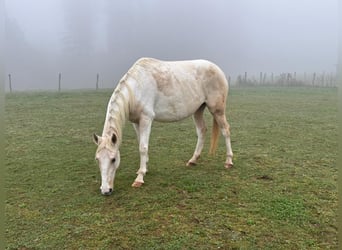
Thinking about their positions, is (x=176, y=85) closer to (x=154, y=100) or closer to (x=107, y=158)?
(x=154, y=100)

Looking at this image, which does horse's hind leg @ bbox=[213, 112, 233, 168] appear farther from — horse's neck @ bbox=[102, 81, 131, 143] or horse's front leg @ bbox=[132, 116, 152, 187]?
horse's neck @ bbox=[102, 81, 131, 143]

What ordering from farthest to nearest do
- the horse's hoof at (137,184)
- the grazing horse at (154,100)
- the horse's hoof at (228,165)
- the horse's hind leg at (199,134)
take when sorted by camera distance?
the horse's hind leg at (199,134)
the horse's hoof at (228,165)
the horse's hoof at (137,184)
the grazing horse at (154,100)

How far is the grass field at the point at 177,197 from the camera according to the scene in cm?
294

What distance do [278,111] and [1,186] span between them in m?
11.6

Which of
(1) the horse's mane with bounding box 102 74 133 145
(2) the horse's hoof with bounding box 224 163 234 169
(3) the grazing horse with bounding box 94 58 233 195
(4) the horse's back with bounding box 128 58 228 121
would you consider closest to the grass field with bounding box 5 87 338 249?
(2) the horse's hoof with bounding box 224 163 234 169

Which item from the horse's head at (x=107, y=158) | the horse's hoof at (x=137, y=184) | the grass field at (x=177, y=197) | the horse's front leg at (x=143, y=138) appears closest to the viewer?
the grass field at (x=177, y=197)

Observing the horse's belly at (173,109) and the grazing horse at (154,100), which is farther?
the horse's belly at (173,109)

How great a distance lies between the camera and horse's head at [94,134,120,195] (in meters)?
3.67

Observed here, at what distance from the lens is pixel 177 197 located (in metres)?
3.84

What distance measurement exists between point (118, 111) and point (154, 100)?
2.11ft

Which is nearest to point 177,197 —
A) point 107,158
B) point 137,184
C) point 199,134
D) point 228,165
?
point 137,184

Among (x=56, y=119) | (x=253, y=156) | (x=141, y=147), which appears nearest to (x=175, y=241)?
(x=141, y=147)

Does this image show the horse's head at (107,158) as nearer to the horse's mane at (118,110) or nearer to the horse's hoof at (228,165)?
the horse's mane at (118,110)

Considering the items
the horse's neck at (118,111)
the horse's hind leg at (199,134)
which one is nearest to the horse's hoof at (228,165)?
the horse's hind leg at (199,134)
